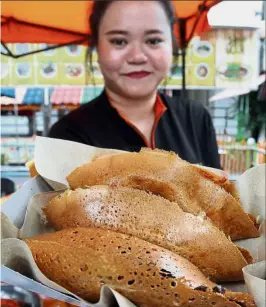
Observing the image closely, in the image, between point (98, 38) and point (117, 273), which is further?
point (98, 38)

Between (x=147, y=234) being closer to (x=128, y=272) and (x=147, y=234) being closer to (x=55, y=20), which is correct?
(x=128, y=272)

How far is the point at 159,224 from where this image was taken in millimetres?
408

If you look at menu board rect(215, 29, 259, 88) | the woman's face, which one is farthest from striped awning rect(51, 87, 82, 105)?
the woman's face

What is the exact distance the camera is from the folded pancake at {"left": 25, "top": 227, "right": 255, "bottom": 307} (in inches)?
14.3

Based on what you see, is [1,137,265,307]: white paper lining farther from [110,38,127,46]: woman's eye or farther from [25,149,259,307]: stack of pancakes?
[110,38,127,46]: woman's eye

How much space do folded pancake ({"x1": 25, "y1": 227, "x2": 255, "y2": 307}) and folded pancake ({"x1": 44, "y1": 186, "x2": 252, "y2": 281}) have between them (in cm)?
2

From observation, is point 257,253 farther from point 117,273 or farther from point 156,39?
point 156,39

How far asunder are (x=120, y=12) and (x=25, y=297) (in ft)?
2.58

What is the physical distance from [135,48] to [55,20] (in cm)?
105

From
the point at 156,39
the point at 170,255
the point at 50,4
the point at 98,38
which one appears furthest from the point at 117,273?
the point at 50,4

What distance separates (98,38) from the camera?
3.94 feet

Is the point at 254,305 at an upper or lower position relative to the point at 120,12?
lower

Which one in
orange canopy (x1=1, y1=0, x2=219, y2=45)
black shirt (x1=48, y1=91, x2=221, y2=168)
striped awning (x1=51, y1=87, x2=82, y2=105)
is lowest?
black shirt (x1=48, y1=91, x2=221, y2=168)

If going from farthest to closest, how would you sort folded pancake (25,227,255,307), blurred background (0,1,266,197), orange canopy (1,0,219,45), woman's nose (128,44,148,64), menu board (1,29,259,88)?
menu board (1,29,259,88)
blurred background (0,1,266,197)
orange canopy (1,0,219,45)
woman's nose (128,44,148,64)
folded pancake (25,227,255,307)
